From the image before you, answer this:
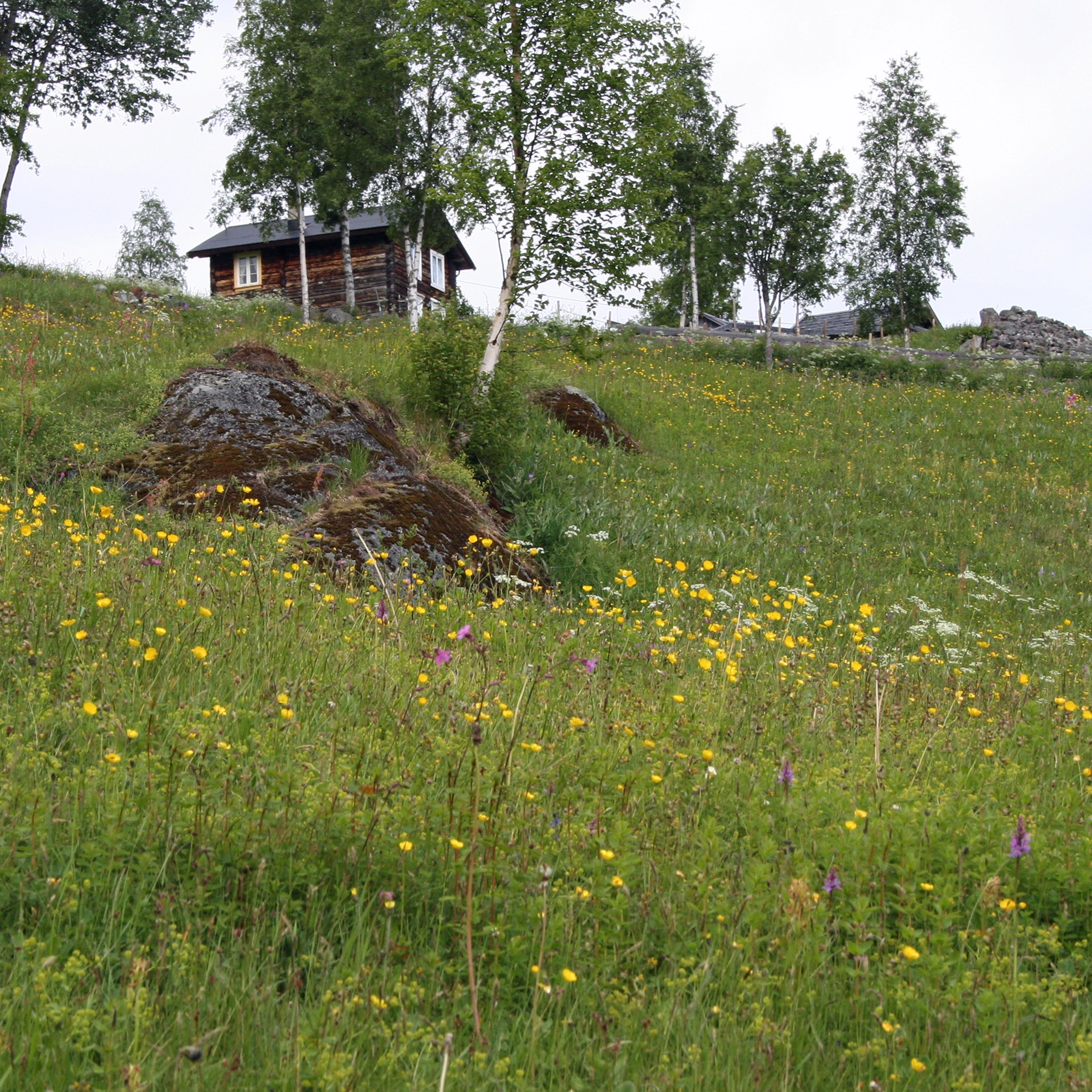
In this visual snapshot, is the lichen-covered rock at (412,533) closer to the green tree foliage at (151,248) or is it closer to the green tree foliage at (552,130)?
the green tree foliage at (552,130)

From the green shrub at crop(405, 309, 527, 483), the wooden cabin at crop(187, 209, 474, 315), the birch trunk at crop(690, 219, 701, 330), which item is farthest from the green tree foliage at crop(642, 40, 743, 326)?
the wooden cabin at crop(187, 209, 474, 315)

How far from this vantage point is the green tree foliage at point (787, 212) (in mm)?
25758

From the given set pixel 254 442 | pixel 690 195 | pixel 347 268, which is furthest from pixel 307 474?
pixel 690 195

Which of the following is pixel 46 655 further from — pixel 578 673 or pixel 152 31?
pixel 152 31

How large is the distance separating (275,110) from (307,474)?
22.8 metres

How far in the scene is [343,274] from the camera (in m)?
36.2

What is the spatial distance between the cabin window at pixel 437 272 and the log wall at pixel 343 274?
265cm

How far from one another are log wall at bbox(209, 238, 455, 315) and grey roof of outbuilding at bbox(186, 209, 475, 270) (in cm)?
60

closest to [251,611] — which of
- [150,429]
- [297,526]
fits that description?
[297,526]

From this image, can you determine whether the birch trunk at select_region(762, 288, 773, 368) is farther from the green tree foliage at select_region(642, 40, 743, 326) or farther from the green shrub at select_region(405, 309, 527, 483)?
the green shrub at select_region(405, 309, 527, 483)

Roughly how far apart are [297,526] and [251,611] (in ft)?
8.39

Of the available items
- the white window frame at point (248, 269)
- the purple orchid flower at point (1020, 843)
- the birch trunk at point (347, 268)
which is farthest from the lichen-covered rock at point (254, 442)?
the white window frame at point (248, 269)

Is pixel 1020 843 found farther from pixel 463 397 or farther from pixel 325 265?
pixel 325 265

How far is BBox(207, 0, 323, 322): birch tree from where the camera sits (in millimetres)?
25969
